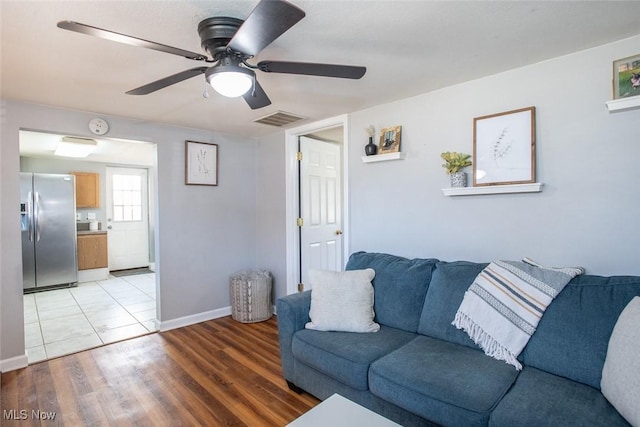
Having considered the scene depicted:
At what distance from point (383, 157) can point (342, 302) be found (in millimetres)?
1269

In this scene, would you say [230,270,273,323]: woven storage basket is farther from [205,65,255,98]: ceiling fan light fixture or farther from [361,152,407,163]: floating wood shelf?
[205,65,255,98]: ceiling fan light fixture

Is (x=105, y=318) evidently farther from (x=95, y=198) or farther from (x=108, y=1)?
(x=108, y=1)

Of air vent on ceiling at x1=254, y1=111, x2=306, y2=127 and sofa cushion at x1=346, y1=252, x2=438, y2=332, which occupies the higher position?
air vent on ceiling at x1=254, y1=111, x2=306, y2=127

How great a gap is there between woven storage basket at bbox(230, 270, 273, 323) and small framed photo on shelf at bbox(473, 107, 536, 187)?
8.26 ft

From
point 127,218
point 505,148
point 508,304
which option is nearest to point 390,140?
point 505,148

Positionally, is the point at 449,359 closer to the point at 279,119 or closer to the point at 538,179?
the point at 538,179

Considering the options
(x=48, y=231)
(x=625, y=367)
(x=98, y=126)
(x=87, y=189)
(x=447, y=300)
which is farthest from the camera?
(x=87, y=189)

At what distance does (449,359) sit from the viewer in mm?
1763

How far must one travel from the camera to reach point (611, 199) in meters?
1.87

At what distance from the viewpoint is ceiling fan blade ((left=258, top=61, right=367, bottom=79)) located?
1551mm

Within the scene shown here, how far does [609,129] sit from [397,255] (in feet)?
5.23

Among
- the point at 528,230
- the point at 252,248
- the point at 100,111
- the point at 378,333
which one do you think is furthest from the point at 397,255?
the point at 100,111

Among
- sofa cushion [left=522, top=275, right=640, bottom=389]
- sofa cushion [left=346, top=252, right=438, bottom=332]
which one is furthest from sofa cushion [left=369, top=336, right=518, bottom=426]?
sofa cushion [left=346, top=252, right=438, bottom=332]

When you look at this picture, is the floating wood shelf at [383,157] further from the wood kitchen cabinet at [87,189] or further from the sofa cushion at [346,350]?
the wood kitchen cabinet at [87,189]
